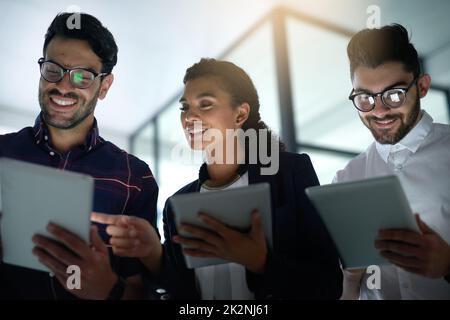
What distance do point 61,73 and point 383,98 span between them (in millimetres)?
1070

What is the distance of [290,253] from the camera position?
1437 mm

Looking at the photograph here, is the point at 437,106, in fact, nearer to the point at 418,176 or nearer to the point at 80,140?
the point at 418,176

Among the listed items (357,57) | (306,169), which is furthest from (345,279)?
(357,57)

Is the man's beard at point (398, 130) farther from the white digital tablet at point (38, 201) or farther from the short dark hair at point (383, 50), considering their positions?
the white digital tablet at point (38, 201)

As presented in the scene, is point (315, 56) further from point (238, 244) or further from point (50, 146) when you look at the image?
point (238, 244)

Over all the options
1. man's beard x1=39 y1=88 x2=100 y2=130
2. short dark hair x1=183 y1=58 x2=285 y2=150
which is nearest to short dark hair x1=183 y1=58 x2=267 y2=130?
short dark hair x1=183 y1=58 x2=285 y2=150

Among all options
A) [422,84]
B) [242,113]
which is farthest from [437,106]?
[242,113]

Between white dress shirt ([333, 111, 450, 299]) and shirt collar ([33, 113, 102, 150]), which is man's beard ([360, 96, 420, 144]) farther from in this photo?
shirt collar ([33, 113, 102, 150])

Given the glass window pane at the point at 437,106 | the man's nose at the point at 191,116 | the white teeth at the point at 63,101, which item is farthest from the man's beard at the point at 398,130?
the glass window pane at the point at 437,106

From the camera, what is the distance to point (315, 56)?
13.0 ft

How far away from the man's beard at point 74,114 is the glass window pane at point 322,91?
2162 mm

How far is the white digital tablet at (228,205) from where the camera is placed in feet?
3.73

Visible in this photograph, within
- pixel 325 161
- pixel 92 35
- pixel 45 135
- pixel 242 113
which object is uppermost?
pixel 325 161
